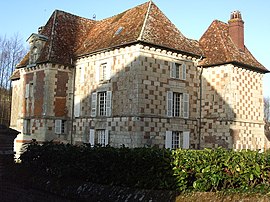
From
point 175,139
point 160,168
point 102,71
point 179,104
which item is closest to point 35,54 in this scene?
point 102,71

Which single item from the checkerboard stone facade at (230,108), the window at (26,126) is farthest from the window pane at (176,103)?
the window at (26,126)

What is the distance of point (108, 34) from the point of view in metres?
22.1

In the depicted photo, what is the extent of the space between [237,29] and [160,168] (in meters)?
17.9

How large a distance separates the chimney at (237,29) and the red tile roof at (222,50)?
1.01 ft

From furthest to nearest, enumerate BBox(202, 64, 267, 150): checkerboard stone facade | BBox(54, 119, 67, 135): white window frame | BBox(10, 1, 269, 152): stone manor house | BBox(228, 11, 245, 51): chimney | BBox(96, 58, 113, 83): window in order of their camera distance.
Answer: BBox(228, 11, 245, 51): chimney → BBox(54, 119, 67, 135): white window frame → BBox(96, 58, 113, 83): window → BBox(202, 64, 267, 150): checkerboard stone facade → BBox(10, 1, 269, 152): stone manor house

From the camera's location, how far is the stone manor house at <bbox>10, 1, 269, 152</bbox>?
742 inches

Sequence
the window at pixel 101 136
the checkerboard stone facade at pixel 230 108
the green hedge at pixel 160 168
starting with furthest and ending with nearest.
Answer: the window at pixel 101 136
the checkerboard stone facade at pixel 230 108
the green hedge at pixel 160 168

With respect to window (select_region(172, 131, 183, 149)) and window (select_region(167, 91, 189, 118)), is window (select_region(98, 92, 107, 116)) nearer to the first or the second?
window (select_region(167, 91, 189, 118))

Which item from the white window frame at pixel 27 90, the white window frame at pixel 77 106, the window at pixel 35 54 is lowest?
the white window frame at pixel 77 106

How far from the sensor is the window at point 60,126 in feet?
73.1

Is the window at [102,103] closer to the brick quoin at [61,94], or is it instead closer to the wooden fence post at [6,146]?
the brick quoin at [61,94]

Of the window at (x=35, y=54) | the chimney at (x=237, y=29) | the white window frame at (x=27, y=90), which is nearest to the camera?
the chimney at (x=237, y=29)

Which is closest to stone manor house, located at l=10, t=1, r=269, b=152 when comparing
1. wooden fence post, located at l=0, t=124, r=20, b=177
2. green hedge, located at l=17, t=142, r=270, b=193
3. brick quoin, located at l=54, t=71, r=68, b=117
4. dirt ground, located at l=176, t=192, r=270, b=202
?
brick quoin, located at l=54, t=71, r=68, b=117

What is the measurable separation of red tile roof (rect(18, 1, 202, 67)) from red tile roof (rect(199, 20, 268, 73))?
0.70 metres
